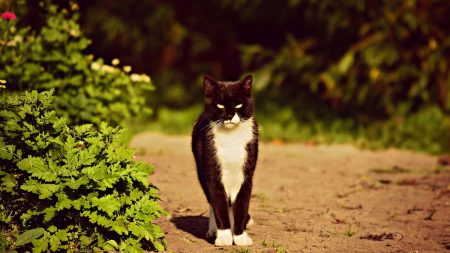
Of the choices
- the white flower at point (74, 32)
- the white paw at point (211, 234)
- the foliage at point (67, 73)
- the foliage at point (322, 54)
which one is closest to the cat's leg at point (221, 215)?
the white paw at point (211, 234)

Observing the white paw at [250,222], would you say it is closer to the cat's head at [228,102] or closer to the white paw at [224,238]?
the white paw at [224,238]

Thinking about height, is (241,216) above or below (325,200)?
below

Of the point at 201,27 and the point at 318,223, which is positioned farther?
the point at 201,27

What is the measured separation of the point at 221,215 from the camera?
15.2 feet

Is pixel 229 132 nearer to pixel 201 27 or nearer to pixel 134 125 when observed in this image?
pixel 134 125

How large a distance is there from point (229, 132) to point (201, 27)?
975cm

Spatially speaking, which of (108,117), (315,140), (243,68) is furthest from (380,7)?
(108,117)

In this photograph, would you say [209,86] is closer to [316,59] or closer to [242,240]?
[242,240]

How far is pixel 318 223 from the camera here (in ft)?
17.8

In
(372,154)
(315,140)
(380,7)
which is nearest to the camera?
(372,154)

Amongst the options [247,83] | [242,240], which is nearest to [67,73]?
[247,83]

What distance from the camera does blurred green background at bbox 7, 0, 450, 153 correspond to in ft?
33.3

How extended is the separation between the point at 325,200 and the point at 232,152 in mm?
2001

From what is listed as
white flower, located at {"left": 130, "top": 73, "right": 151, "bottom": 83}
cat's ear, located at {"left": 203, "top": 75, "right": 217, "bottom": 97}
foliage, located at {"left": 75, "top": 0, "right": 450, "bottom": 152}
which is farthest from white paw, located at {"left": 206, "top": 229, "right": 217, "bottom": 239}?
foliage, located at {"left": 75, "top": 0, "right": 450, "bottom": 152}
